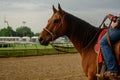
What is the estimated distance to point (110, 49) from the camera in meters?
5.65

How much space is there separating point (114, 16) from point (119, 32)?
37 centimetres

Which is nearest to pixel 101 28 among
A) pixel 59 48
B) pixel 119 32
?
pixel 119 32

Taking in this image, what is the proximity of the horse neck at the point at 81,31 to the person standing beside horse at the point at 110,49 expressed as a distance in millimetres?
597

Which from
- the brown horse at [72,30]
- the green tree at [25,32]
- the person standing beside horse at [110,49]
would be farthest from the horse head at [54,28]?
the green tree at [25,32]

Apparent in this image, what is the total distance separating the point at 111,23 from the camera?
589 centimetres

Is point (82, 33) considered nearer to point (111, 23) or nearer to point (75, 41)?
point (75, 41)

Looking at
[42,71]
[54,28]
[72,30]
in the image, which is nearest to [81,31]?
[72,30]

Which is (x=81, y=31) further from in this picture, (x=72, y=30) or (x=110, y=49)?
(x=110, y=49)

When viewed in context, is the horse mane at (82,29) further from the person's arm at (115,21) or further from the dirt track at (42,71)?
the dirt track at (42,71)

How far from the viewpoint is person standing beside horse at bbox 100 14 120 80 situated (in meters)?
5.58

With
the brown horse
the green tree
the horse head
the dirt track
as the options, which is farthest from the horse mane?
the green tree

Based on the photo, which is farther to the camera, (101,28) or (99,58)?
(101,28)

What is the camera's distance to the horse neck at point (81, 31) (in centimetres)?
637

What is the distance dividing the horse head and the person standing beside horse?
1.08 metres
